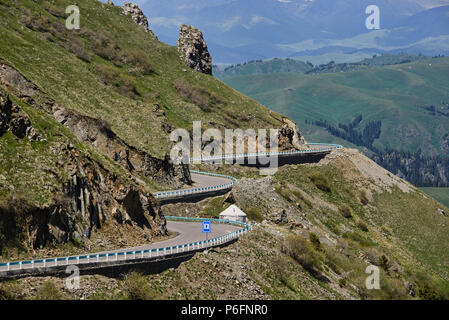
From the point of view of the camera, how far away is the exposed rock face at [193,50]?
539 feet

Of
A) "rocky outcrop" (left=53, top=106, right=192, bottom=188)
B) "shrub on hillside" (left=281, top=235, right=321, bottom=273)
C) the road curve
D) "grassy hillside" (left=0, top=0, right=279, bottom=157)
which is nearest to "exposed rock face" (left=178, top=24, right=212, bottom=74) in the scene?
"grassy hillside" (left=0, top=0, right=279, bottom=157)

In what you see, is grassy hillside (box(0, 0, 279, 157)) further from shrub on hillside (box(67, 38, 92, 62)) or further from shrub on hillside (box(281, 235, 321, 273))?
shrub on hillside (box(281, 235, 321, 273))

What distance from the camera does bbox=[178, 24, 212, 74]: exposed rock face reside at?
539 ft

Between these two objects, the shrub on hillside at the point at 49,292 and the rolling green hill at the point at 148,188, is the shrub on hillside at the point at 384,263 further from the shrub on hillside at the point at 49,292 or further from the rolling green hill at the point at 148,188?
the shrub on hillside at the point at 49,292

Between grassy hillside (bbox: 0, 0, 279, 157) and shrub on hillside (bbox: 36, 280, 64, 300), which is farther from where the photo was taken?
grassy hillside (bbox: 0, 0, 279, 157)

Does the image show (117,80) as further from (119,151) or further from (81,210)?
(81,210)

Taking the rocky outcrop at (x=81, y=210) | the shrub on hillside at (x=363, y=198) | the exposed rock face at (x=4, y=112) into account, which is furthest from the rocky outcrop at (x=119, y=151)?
the shrub on hillside at (x=363, y=198)

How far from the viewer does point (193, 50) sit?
165m

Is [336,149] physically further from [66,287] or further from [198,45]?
[66,287]

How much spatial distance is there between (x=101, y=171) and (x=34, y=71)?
137ft

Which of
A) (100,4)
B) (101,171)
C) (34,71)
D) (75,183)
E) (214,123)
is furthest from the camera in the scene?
(100,4)

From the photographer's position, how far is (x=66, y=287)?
42.2 metres

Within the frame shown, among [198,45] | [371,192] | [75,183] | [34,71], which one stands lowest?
[371,192]
